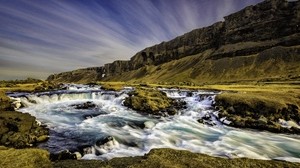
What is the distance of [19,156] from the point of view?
11.5m

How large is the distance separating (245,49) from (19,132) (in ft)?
438

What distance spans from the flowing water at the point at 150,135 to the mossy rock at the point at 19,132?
0.94m

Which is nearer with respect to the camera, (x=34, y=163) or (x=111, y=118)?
(x=34, y=163)

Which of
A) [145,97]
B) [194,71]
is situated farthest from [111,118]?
[194,71]

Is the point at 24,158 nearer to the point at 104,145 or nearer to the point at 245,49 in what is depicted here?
the point at 104,145

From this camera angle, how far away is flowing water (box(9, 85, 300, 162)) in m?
16.2

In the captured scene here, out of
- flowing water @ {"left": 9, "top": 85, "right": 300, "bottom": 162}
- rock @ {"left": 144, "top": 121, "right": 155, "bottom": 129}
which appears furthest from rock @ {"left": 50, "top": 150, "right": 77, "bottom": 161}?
rock @ {"left": 144, "top": 121, "right": 155, "bottom": 129}

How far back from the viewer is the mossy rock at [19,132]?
49.8ft

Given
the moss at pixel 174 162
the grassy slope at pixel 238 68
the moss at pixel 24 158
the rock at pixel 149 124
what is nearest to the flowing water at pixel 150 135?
the rock at pixel 149 124

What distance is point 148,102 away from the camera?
3184 centimetres

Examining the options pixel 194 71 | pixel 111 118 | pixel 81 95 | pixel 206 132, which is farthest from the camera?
pixel 194 71

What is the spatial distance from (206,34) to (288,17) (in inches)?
2126

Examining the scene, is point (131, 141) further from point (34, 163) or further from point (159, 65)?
point (159, 65)

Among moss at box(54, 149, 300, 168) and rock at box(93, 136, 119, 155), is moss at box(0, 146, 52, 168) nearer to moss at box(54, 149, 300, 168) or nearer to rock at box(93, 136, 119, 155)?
moss at box(54, 149, 300, 168)
